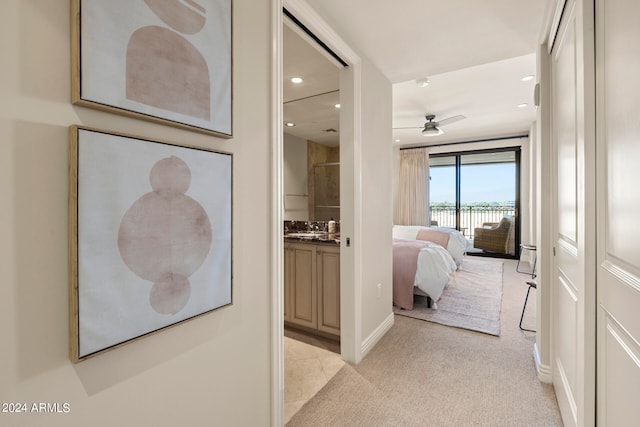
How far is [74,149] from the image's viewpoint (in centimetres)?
77

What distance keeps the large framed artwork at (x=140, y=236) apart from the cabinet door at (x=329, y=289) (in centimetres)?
153

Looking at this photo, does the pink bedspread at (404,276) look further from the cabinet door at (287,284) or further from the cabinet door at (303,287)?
the cabinet door at (287,284)

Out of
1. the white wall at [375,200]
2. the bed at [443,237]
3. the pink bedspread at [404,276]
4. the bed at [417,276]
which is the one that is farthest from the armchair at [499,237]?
the white wall at [375,200]

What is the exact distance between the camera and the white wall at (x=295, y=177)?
202 inches

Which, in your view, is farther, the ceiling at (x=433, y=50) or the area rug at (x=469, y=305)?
the area rug at (x=469, y=305)

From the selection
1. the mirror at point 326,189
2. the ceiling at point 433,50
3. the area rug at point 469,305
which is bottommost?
the area rug at point 469,305

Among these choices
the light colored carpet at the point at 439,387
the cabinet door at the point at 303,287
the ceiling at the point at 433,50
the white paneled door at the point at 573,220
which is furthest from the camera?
the cabinet door at the point at 303,287

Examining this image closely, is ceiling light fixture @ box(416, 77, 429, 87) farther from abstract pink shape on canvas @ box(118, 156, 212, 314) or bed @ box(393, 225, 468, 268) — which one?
abstract pink shape on canvas @ box(118, 156, 212, 314)

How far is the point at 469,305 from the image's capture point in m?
3.58

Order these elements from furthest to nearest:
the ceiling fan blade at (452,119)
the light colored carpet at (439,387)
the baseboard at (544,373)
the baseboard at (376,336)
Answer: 1. the ceiling fan blade at (452,119)
2. the baseboard at (376,336)
3. the baseboard at (544,373)
4. the light colored carpet at (439,387)

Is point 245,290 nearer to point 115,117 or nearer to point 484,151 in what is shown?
point 115,117

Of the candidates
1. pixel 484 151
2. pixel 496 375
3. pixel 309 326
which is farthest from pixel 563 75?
pixel 484 151

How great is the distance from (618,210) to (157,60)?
1565 millimetres

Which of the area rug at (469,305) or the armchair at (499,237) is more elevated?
the armchair at (499,237)
